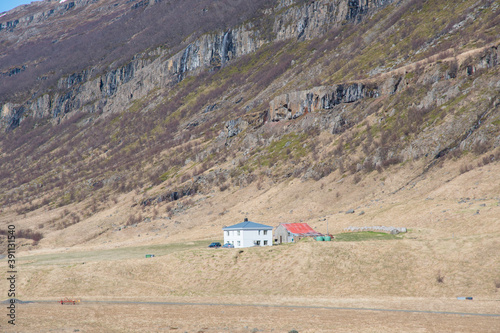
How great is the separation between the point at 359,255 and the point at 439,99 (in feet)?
278

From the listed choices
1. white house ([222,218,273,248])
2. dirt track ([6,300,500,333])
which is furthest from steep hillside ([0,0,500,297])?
white house ([222,218,273,248])

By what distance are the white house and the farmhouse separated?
7.85 ft

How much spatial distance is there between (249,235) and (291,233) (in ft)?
23.1

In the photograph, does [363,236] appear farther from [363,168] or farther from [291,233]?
[363,168]

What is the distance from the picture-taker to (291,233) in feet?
261

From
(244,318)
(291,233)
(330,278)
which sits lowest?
(244,318)

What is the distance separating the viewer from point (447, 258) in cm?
5344

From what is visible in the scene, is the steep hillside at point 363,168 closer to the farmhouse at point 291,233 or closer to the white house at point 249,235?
the farmhouse at point 291,233

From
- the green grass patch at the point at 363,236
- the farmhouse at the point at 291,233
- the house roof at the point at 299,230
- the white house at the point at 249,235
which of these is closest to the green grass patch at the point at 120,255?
the white house at the point at 249,235

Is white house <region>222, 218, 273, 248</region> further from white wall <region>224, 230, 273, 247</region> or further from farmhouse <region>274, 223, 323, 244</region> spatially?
farmhouse <region>274, 223, 323, 244</region>

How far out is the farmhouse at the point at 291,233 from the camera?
79.1 meters

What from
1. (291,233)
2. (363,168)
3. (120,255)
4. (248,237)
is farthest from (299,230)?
(363,168)

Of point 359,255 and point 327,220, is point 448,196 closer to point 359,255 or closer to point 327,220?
point 327,220

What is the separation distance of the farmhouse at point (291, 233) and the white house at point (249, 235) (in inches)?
94.1
